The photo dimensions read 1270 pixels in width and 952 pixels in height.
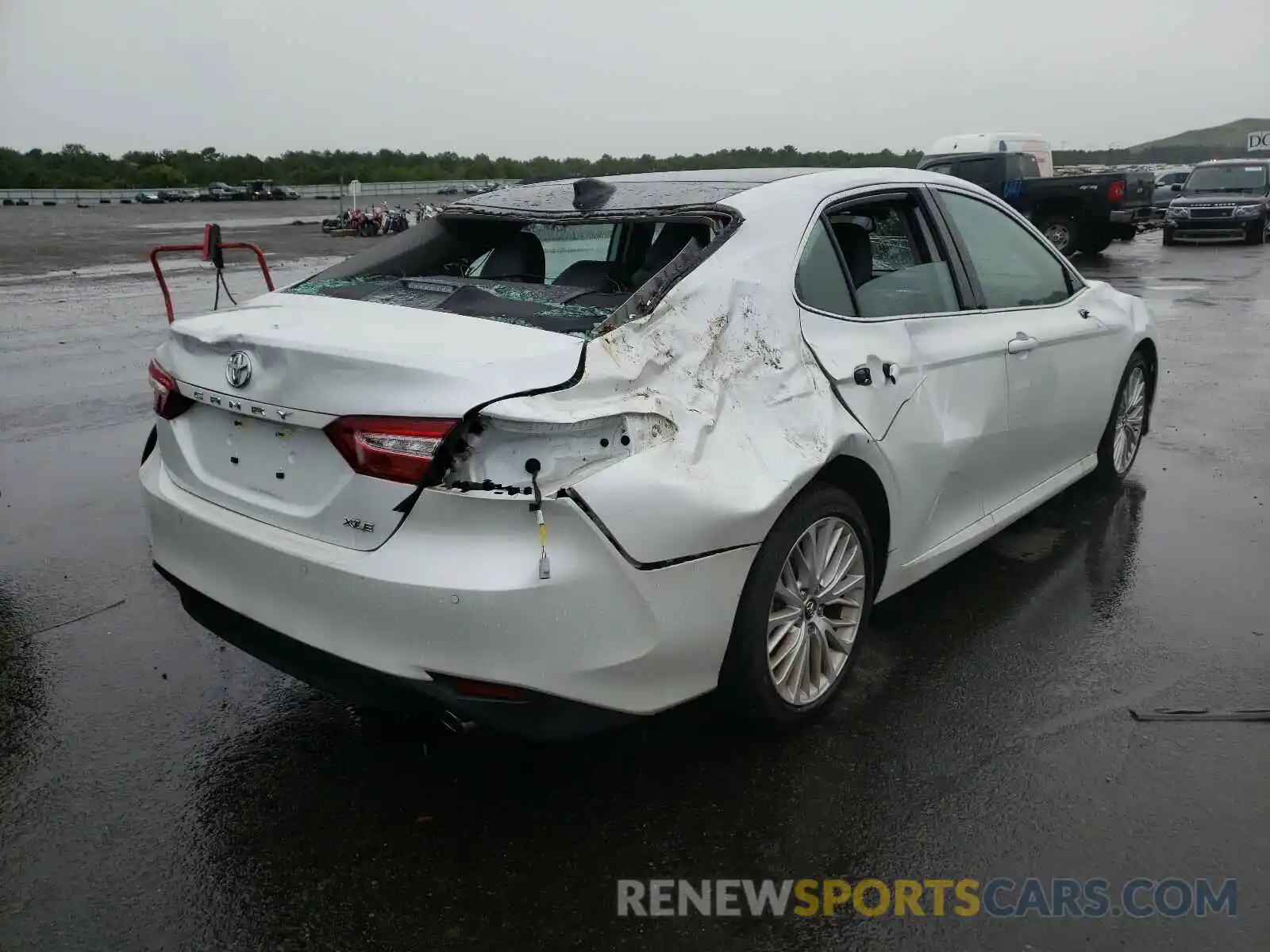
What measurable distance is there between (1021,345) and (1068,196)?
57.1 feet

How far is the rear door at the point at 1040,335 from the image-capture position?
13.9 ft

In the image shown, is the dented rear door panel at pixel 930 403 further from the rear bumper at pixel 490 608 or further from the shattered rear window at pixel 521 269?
the rear bumper at pixel 490 608

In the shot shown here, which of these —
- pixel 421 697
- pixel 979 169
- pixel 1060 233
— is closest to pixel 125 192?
pixel 979 169

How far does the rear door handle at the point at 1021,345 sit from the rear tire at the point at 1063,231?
56.7 feet

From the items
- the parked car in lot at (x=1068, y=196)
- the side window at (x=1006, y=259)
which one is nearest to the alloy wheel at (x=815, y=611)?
the side window at (x=1006, y=259)

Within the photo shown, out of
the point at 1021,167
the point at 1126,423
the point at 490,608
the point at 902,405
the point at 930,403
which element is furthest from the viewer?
the point at 1021,167

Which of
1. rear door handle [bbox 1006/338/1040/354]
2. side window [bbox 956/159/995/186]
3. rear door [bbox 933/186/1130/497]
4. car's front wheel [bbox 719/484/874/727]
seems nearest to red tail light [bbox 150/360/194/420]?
car's front wheel [bbox 719/484/874/727]

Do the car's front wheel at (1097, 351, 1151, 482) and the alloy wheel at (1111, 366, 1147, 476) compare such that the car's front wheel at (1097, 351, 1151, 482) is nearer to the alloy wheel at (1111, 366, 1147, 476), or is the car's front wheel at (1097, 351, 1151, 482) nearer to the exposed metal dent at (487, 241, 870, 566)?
the alloy wheel at (1111, 366, 1147, 476)

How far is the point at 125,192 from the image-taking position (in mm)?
71750

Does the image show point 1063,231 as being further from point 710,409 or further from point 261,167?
point 261,167

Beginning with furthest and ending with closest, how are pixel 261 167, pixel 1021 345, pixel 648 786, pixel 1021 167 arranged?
pixel 261 167 → pixel 1021 167 → pixel 1021 345 → pixel 648 786

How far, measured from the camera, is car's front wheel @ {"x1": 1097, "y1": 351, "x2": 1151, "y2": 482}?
5422 mm

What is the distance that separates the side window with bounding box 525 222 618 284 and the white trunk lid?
75cm

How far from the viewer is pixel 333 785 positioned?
3068 mm
